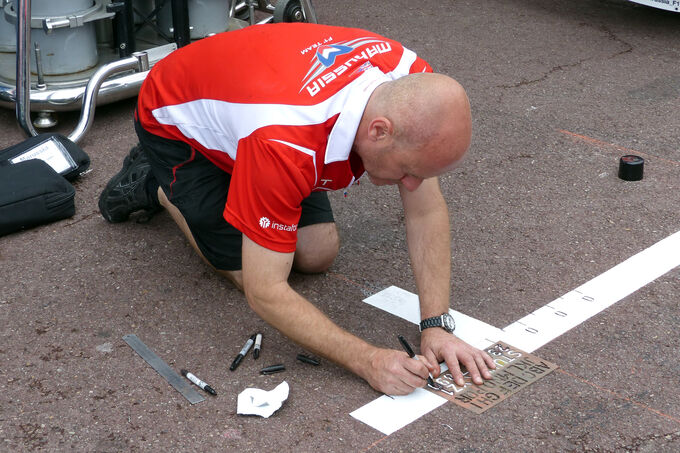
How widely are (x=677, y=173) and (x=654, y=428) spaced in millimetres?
1866

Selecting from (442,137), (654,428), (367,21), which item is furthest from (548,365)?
(367,21)

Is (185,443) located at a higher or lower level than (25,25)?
lower

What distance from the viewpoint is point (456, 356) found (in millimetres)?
2623

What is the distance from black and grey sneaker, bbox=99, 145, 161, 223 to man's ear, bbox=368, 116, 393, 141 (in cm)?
144

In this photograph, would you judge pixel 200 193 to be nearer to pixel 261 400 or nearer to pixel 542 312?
pixel 261 400

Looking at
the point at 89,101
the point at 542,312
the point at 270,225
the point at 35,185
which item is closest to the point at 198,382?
the point at 270,225

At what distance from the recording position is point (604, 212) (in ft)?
11.9

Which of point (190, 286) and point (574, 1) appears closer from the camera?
point (190, 286)

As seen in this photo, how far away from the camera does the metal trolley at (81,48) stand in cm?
416

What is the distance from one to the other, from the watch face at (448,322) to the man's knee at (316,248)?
0.60 meters

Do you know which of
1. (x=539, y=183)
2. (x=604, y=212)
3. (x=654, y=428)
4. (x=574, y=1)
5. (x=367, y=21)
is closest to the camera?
(x=654, y=428)

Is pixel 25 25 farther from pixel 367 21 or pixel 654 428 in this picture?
pixel 654 428

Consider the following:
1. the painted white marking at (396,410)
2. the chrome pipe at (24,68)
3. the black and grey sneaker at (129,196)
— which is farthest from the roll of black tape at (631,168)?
the chrome pipe at (24,68)

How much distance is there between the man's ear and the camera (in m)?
2.27
